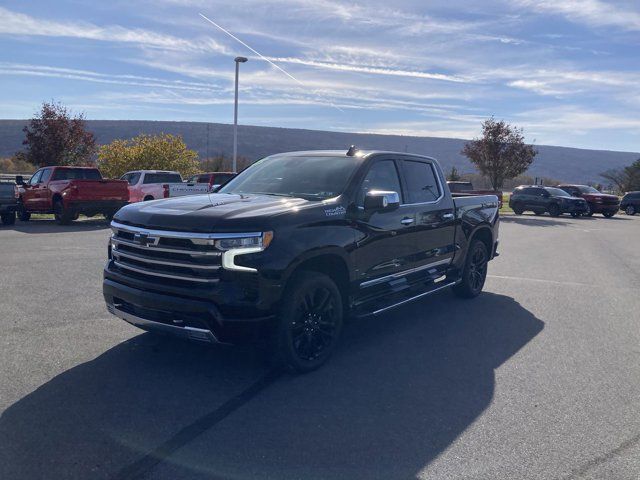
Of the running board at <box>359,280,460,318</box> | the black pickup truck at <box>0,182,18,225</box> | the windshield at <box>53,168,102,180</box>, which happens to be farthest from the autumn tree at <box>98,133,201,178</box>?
the running board at <box>359,280,460,318</box>

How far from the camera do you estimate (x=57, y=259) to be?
1073 centimetres

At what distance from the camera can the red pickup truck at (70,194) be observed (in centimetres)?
1838

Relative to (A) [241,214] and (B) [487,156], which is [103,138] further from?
(A) [241,214]

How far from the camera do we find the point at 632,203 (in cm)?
3738

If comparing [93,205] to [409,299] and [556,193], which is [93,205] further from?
[556,193]

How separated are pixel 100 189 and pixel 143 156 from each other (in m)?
17.0

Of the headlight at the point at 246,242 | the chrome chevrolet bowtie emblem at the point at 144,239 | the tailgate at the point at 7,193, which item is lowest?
the tailgate at the point at 7,193

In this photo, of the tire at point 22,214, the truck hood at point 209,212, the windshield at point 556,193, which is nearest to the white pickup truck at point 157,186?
the tire at point 22,214

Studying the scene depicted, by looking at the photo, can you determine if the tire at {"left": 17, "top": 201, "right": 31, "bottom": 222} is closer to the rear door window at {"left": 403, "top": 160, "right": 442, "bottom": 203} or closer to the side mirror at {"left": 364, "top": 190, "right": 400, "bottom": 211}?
the rear door window at {"left": 403, "top": 160, "right": 442, "bottom": 203}

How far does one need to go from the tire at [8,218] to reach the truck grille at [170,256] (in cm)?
1544

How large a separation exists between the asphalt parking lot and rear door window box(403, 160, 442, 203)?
57.4 inches

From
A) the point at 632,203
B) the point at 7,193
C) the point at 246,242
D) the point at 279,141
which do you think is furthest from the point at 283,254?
the point at 279,141

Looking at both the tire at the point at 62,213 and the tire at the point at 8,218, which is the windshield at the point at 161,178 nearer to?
the tire at the point at 62,213

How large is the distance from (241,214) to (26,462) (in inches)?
88.3
